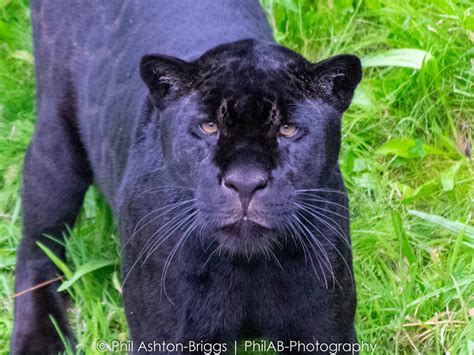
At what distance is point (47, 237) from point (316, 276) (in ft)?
4.23

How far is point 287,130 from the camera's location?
262 cm

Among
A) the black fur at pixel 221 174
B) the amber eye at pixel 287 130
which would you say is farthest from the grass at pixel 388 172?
the amber eye at pixel 287 130

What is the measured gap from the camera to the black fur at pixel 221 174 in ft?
8.48

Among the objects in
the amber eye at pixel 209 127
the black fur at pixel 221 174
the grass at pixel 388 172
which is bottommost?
the grass at pixel 388 172

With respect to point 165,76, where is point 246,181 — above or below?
below

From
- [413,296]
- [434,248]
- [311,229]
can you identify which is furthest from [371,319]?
[311,229]

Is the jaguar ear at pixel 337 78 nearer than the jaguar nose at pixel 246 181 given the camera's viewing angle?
No

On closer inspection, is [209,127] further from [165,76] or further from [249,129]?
[165,76]

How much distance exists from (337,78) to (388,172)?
1.42m

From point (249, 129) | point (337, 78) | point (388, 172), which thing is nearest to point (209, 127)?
point (249, 129)

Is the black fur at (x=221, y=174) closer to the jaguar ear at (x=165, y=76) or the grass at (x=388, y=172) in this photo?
the jaguar ear at (x=165, y=76)

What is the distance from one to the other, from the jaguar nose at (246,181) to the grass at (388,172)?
1093 millimetres

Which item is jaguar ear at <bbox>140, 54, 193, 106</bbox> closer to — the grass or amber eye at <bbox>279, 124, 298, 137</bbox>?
amber eye at <bbox>279, 124, 298, 137</bbox>

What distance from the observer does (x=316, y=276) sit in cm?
287
